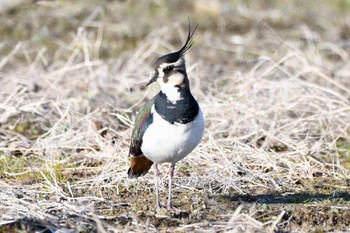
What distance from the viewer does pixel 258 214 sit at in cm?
498

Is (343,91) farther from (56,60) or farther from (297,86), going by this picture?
(56,60)

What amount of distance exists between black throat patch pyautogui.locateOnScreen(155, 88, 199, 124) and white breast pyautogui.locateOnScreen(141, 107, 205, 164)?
26 mm

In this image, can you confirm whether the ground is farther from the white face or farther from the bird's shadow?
the white face

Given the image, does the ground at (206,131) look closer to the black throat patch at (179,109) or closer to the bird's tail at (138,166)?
the bird's tail at (138,166)

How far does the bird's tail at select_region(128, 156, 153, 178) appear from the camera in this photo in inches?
212

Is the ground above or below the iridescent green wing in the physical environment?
below

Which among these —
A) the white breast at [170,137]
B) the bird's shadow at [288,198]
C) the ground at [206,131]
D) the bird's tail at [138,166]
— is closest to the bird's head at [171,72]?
the white breast at [170,137]

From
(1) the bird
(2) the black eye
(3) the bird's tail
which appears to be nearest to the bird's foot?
(1) the bird

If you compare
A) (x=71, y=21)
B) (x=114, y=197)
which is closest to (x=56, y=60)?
(x=71, y=21)

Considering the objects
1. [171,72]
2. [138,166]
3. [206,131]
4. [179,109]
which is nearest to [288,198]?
[138,166]

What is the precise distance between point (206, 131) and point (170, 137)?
2.01 meters

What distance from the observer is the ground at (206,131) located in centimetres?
502

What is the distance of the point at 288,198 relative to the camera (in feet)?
18.1

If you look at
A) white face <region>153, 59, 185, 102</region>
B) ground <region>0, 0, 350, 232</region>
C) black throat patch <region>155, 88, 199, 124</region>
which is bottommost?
ground <region>0, 0, 350, 232</region>
